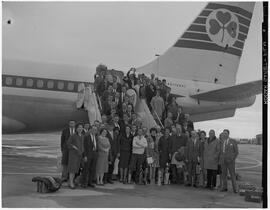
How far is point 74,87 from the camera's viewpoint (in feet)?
37.1

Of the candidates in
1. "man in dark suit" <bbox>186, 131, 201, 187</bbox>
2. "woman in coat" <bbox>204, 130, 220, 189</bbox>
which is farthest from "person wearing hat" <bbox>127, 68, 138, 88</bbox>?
"woman in coat" <bbox>204, 130, 220, 189</bbox>

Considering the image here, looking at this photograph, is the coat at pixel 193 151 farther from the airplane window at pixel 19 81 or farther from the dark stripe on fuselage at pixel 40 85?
the airplane window at pixel 19 81

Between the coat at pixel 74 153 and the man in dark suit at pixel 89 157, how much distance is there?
0.17 m

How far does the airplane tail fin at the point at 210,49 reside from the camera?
11.9m

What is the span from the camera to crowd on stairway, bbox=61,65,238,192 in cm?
755

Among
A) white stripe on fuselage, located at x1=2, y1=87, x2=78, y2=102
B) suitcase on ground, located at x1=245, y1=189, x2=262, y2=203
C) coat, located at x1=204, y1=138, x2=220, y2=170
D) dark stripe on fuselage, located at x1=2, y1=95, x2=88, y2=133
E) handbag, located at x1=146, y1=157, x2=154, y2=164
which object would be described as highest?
white stripe on fuselage, located at x1=2, y1=87, x2=78, y2=102

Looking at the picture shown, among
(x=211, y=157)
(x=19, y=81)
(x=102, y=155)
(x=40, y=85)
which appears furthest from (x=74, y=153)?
(x=19, y=81)

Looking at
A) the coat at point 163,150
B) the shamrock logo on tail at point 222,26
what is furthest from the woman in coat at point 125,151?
the shamrock logo on tail at point 222,26

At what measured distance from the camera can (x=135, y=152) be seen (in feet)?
26.7

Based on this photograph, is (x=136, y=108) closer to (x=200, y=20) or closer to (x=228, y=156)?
(x=228, y=156)

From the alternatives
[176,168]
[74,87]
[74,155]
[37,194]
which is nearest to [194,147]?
[176,168]

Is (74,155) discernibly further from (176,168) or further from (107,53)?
(107,53)

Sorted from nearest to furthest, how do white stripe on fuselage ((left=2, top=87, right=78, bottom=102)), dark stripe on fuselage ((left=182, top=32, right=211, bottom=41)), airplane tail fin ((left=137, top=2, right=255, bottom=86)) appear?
white stripe on fuselage ((left=2, top=87, right=78, bottom=102)) < airplane tail fin ((left=137, top=2, right=255, bottom=86)) < dark stripe on fuselage ((left=182, top=32, right=211, bottom=41))

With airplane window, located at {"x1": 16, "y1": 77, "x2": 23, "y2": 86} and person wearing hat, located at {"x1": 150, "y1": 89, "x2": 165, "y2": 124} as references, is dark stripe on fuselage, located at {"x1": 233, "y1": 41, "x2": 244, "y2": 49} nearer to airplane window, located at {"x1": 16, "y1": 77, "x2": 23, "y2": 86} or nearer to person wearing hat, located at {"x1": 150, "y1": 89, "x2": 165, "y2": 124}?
person wearing hat, located at {"x1": 150, "y1": 89, "x2": 165, "y2": 124}
